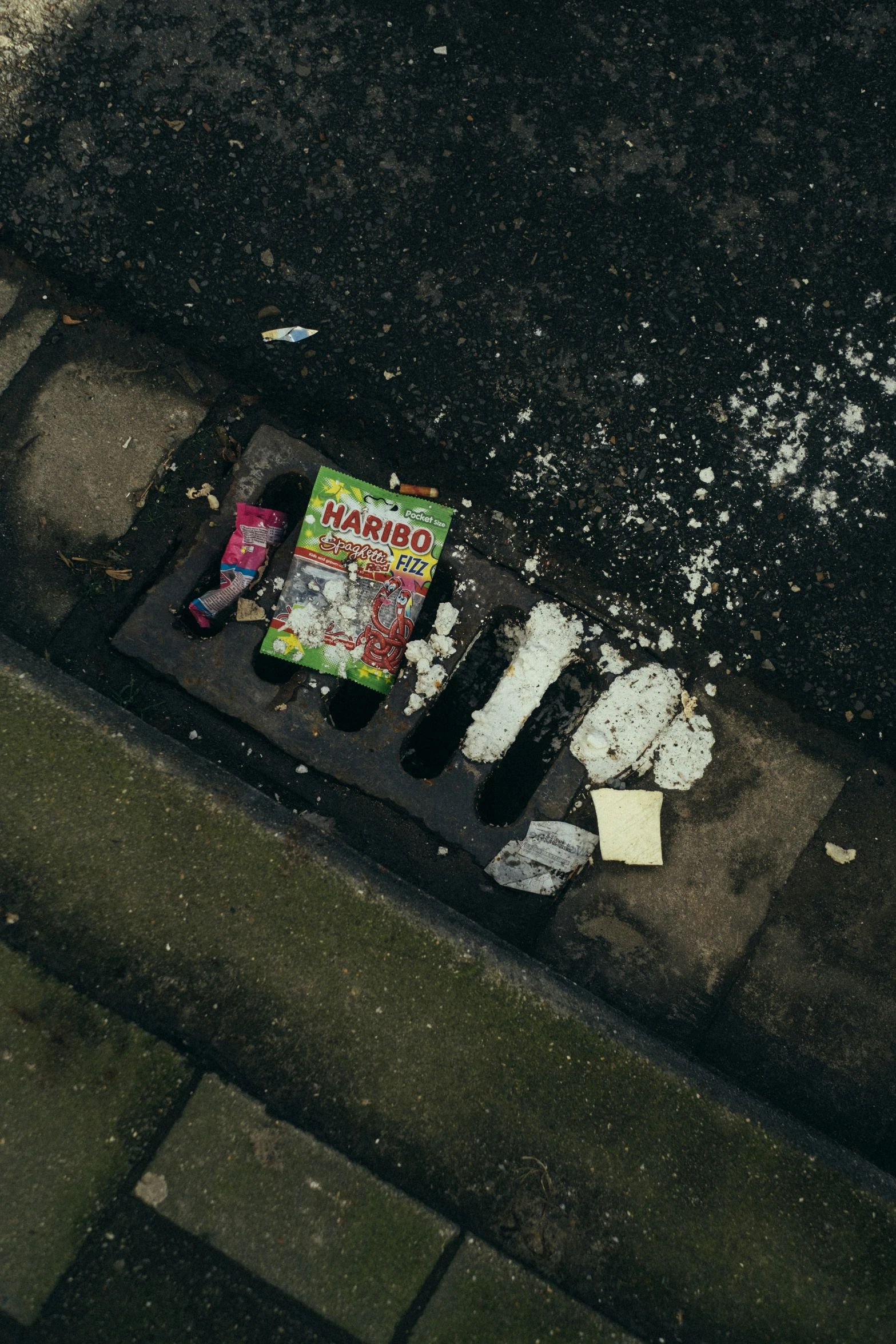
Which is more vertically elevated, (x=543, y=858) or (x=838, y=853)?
(x=838, y=853)

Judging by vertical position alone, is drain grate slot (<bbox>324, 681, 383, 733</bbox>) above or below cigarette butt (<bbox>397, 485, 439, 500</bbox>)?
below

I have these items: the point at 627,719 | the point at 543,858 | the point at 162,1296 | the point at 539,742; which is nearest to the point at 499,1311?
the point at 162,1296

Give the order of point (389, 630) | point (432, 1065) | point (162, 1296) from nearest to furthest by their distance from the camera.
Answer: point (162, 1296) < point (432, 1065) < point (389, 630)

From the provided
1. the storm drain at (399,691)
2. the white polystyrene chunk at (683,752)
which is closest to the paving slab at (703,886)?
the white polystyrene chunk at (683,752)

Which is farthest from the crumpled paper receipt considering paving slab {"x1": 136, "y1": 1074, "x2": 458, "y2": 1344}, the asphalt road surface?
paving slab {"x1": 136, "y1": 1074, "x2": 458, "y2": 1344}

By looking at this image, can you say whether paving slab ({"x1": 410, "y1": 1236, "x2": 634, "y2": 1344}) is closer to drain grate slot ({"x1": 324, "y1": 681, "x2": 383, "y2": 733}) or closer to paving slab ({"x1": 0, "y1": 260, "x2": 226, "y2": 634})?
drain grate slot ({"x1": 324, "y1": 681, "x2": 383, "y2": 733})

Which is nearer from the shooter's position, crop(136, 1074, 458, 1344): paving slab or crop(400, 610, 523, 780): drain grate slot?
crop(136, 1074, 458, 1344): paving slab

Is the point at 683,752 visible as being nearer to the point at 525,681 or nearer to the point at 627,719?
the point at 627,719
